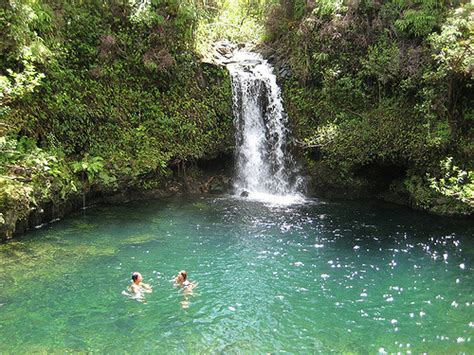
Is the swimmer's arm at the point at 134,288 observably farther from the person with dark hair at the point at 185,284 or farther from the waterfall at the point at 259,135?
the waterfall at the point at 259,135

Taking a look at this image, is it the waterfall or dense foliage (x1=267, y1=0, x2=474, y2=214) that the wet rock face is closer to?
the waterfall

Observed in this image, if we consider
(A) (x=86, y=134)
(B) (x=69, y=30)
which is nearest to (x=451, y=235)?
(A) (x=86, y=134)

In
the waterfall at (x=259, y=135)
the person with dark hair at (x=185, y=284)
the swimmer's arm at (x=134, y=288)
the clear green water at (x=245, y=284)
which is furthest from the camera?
the waterfall at (x=259, y=135)

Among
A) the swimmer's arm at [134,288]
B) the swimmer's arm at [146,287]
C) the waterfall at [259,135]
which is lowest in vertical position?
the swimmer's arm at [146,287]

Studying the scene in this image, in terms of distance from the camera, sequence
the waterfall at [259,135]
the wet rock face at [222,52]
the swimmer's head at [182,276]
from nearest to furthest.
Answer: the swimmer's head at [182,276]
the waterfall at [259,135]
the wet rock face at [222,52]

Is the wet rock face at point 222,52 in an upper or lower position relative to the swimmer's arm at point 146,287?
upper

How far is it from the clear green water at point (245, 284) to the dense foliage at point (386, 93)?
2.52 metres

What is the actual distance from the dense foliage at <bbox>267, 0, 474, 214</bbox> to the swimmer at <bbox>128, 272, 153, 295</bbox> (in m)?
9.95

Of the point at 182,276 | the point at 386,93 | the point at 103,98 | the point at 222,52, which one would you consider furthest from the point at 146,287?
the point at 222,52

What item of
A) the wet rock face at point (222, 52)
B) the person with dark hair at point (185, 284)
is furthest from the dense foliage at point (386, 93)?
the person with dark hair at point (185, 284)

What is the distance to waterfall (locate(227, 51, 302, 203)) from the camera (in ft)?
57.6

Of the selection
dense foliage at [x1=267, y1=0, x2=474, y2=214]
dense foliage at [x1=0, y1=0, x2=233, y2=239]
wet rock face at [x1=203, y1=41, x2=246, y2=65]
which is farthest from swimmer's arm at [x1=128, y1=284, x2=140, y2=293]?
wet rock face at [x1=203, y1=41, x2=246, y2=65]

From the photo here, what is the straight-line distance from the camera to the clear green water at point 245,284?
704 centimetres

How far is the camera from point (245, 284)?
9.15 m
